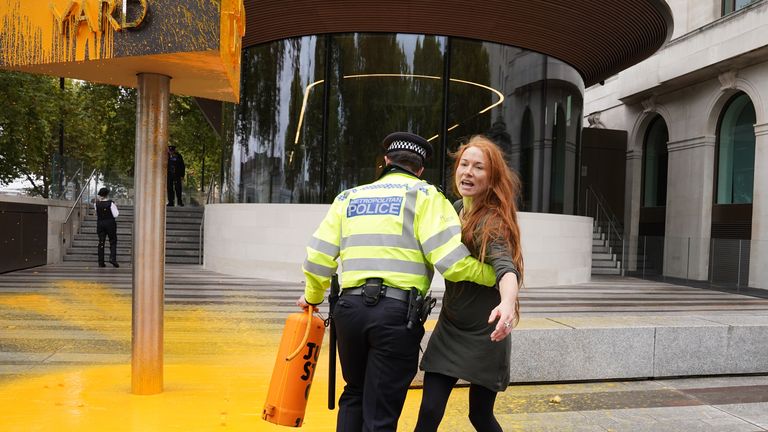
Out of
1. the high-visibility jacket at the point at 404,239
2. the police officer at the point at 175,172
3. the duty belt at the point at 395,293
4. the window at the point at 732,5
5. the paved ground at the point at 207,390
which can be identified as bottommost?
the paved ground at the point at 207,390

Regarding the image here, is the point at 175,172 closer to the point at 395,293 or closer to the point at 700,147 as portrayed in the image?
the point at 700,147

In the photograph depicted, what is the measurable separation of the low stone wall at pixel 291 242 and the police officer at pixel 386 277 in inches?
404

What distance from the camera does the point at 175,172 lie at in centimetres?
2150

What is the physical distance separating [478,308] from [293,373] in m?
1.03

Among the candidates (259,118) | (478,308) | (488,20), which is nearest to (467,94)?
(488,20)

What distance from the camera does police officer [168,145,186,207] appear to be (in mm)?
21016

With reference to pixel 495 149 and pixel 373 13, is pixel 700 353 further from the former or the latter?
pixel 373 13

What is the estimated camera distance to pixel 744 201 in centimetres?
1850

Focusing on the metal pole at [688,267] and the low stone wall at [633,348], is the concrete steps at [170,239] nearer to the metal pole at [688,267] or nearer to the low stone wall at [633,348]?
the metal pole at [688,267]

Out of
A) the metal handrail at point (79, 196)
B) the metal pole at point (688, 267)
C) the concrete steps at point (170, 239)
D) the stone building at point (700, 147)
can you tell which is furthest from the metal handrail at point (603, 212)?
the metal handrail at point (79, 196)

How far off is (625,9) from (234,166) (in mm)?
9394

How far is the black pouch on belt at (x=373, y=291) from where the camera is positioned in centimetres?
299

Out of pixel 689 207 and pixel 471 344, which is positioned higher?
pixel 689 207

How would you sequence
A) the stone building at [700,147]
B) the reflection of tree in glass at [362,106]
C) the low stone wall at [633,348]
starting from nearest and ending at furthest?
the low stone wall at [633,348] → the reflection of tree in glass at [362,106] → the stone building at [700,147]
